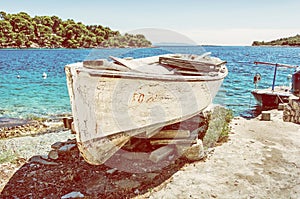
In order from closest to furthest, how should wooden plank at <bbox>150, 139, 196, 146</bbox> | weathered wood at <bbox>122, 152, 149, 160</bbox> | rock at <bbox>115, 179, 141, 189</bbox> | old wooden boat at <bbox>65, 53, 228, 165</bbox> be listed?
old wooden boat at <bbox>65, 53, 228, 165</bbox> < rock at <bbox>115, 179, 141, 189</bbox> < wooden plank at <bbox>150, 139, 196, 146</bbox> < weathered wood at <bbox>122, 152, 149, 160</bbox>

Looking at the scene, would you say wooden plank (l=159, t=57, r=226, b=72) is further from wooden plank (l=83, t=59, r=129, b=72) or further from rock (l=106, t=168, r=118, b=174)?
rock (l=106, t=168, r=118, b=174)

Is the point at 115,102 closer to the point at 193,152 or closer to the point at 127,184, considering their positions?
the point at 127,184

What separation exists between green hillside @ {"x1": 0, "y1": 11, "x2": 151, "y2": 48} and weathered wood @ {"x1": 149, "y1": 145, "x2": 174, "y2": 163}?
260ft

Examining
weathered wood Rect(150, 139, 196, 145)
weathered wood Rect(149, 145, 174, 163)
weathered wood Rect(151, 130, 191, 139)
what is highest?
weathered wood Rect(151, 130, 191, 139)

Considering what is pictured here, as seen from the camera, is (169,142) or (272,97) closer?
(169,142)

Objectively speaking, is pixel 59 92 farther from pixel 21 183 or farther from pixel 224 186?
pixel 224 186

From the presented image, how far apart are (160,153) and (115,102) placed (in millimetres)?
1680

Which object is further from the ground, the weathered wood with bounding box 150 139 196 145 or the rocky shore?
the weathered wood with bounding box 150 139 196 145

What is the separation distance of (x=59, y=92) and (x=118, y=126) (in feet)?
48.5

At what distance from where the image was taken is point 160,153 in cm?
554

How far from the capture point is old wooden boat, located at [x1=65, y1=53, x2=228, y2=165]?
169 inches

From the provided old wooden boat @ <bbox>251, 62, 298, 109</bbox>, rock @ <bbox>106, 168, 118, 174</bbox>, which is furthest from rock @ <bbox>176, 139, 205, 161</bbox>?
old wooden boat @ <bbox>251, 62, 298, 109</bbox>

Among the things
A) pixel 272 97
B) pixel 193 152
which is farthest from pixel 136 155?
pixel 272 97

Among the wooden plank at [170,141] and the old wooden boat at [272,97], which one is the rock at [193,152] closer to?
the wooden plank at [170,141]
